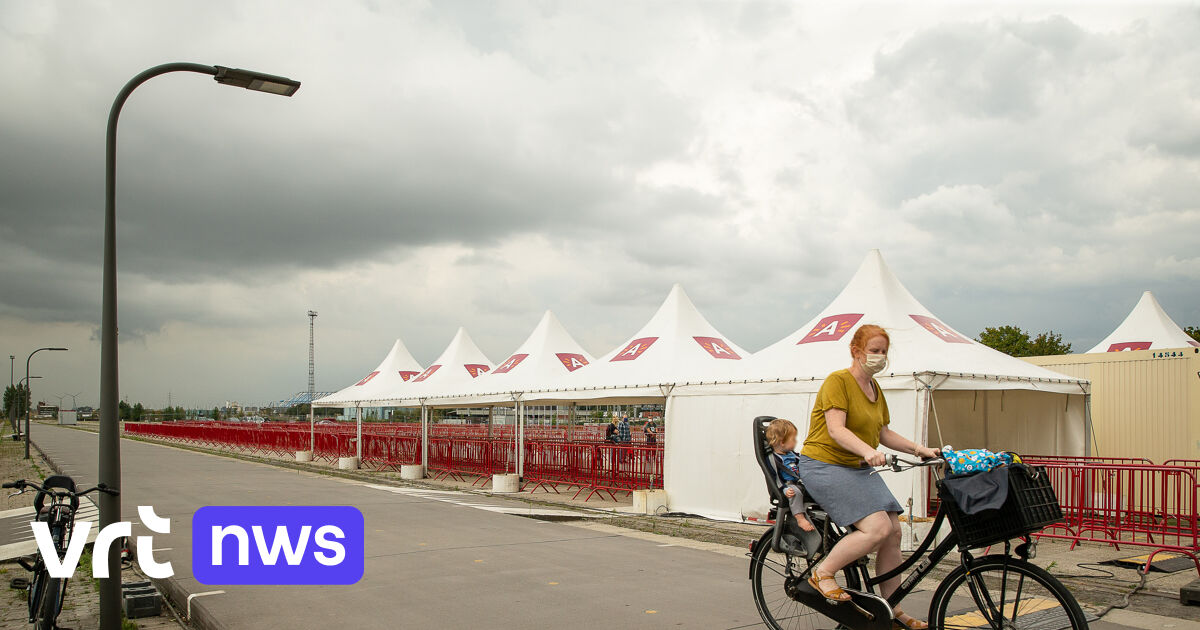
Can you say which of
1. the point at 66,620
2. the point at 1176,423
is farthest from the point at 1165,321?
the point at 66,620

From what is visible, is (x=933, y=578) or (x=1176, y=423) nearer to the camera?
(x=933, y=578)

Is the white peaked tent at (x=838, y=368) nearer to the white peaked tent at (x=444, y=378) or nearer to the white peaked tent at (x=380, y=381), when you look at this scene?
the white peaked tent at (x=444, y=378)

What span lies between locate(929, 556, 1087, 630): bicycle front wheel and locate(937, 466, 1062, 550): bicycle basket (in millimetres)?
163

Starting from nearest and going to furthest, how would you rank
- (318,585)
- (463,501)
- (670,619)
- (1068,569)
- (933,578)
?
(670,619), (318,585), (933,578), (1068,569), (463,501)

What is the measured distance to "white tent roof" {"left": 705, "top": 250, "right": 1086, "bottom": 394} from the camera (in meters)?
11.0

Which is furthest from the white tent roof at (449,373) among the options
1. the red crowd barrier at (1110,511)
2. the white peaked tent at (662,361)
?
the red crowd barrier at (1110,511)

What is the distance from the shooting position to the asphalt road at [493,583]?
6.23 meters

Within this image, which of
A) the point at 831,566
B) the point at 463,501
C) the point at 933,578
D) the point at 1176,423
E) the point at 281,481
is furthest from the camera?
the point at 281,481

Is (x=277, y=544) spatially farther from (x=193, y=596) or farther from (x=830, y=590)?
(x=830, y=590)

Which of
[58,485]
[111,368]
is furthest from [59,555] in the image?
[111,368]

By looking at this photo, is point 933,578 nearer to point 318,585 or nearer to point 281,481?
point 318,585

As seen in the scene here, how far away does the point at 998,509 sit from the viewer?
3.88 m

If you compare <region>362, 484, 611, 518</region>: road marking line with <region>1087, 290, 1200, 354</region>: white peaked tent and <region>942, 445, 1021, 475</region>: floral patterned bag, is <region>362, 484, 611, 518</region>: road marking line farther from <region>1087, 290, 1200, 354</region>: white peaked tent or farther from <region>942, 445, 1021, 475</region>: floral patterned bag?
<region>1087, 290, 1200, 354</region>: white peaked tent

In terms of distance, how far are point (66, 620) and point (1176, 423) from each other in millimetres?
16118
